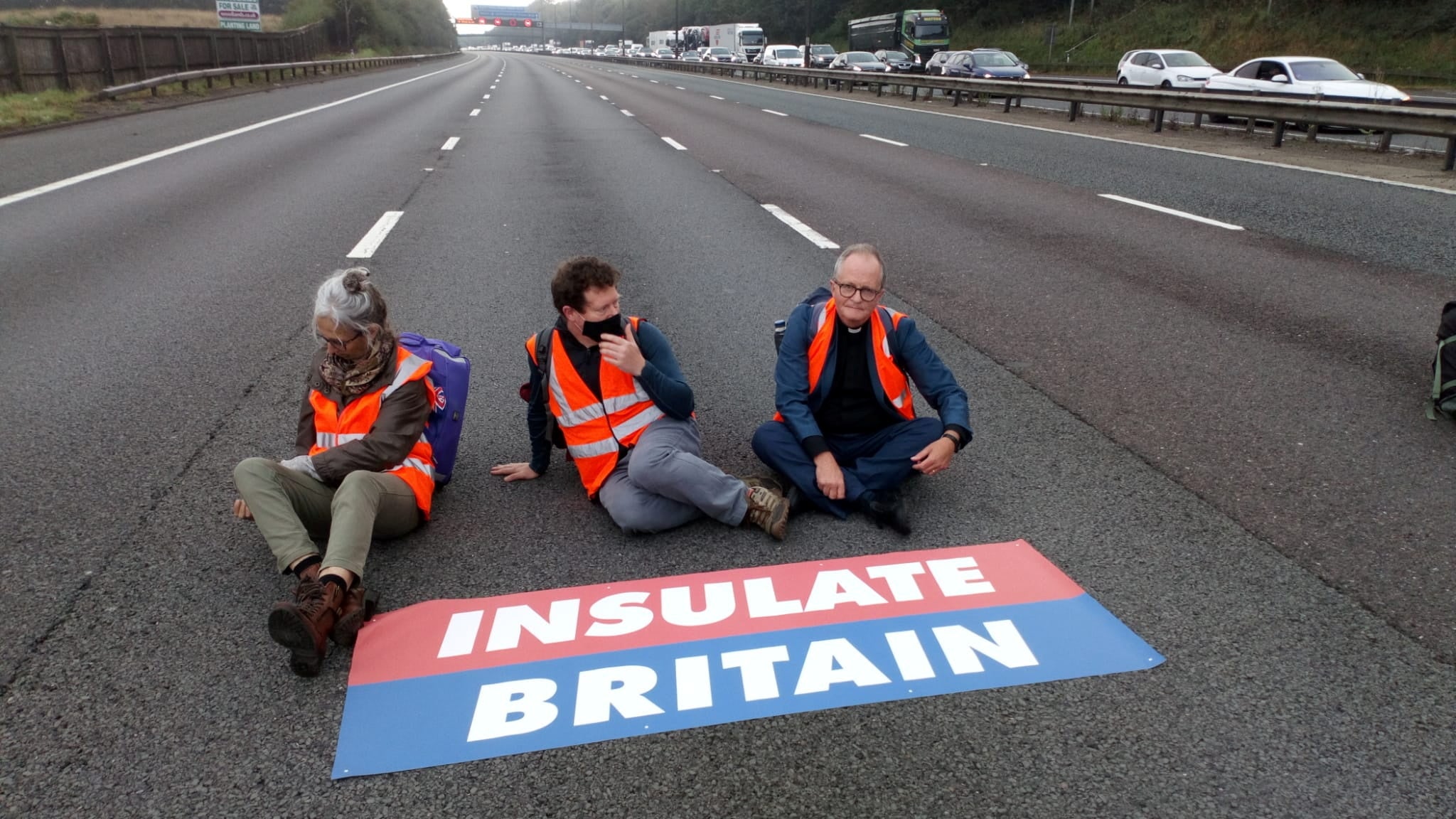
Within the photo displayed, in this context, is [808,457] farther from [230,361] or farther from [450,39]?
[450,39]

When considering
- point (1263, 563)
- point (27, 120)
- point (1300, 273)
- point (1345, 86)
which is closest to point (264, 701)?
point (1263, 563)

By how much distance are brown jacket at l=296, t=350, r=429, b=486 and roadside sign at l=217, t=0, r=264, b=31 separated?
37630 millimetres

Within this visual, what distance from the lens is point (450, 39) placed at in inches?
5600

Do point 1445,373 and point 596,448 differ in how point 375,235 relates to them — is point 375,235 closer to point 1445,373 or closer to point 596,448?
point 596,448

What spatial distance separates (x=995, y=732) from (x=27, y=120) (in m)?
21.1

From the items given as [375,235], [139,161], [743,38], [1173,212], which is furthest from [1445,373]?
[743,38]

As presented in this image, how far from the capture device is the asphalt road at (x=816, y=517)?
2.55 metres

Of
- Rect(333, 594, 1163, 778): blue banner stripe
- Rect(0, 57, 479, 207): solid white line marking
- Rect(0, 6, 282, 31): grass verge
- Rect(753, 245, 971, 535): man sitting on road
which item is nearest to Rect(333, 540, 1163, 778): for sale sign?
Rect(333, 594, 1163, 778): blue banner stripe

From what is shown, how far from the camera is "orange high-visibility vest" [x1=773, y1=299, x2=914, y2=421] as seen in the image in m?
4.15

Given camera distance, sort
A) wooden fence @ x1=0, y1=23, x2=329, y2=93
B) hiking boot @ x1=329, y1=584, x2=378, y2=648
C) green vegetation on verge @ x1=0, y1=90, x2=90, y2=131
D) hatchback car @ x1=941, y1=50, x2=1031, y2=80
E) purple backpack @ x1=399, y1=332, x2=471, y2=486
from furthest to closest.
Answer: hatchback car @ x1=941, y1=50, x2=1031, y2=80 → wooden fence @ x1=0, y1=23, x2=329, y2=93 → green vegetation on verge @ x1=0, y1=90, x2=90, y2=131 → purple backpack @ x1=399, y1=332, x2=471, y2=486 → hiking boot @ x1=329, y1=584, x2=378, y2=648

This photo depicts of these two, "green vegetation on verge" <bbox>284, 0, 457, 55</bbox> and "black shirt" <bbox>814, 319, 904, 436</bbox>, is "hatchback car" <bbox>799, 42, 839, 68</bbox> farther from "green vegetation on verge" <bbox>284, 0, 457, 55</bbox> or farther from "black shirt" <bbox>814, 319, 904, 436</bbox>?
"black shirt" <bbox>814, 319, 904, 436</bbox>

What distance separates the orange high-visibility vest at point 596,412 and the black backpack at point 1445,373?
3763 millimetres

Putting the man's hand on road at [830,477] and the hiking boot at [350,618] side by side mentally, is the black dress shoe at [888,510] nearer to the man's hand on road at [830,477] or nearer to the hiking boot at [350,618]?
the man's hand on road at [830,477]

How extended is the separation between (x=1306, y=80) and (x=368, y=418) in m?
21.6
